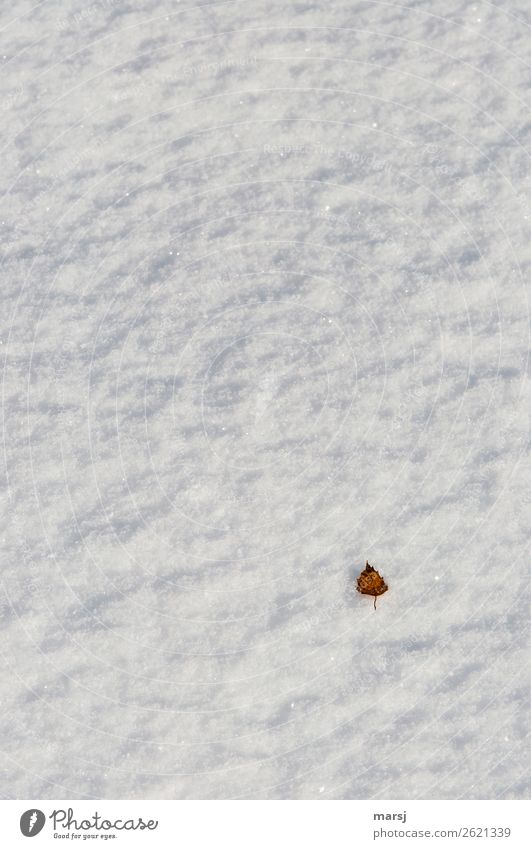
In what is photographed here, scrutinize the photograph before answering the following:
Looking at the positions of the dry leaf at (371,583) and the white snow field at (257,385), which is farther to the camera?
the white snow field at (257,385)
